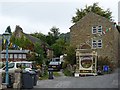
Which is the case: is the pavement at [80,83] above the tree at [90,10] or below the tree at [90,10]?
below

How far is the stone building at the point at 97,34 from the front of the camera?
127 ft

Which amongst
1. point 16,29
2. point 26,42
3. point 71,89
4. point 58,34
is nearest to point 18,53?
point 26,42

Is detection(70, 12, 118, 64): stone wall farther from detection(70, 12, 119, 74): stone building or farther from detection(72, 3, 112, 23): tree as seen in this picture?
detection(72, 3, 112, 23): tree

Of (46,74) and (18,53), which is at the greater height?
(18,53)

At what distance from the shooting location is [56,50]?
61.7m

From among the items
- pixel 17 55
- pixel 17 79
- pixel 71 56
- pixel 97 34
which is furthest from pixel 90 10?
pixel 17 79

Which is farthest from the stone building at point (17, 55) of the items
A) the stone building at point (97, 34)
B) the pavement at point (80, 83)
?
the pavement at point (80, 83)

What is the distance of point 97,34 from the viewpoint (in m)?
39.3

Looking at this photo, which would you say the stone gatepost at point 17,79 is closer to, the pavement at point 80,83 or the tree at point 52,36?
the pavement at point 80,83

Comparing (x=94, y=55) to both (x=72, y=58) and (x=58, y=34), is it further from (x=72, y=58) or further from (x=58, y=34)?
(x=58, y=34)

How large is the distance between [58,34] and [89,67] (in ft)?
175

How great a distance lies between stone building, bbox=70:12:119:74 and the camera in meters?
38.8

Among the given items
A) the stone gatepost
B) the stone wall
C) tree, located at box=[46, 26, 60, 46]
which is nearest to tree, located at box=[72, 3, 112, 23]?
the stone wall

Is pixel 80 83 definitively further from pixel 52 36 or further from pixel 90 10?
pixel 52 36
